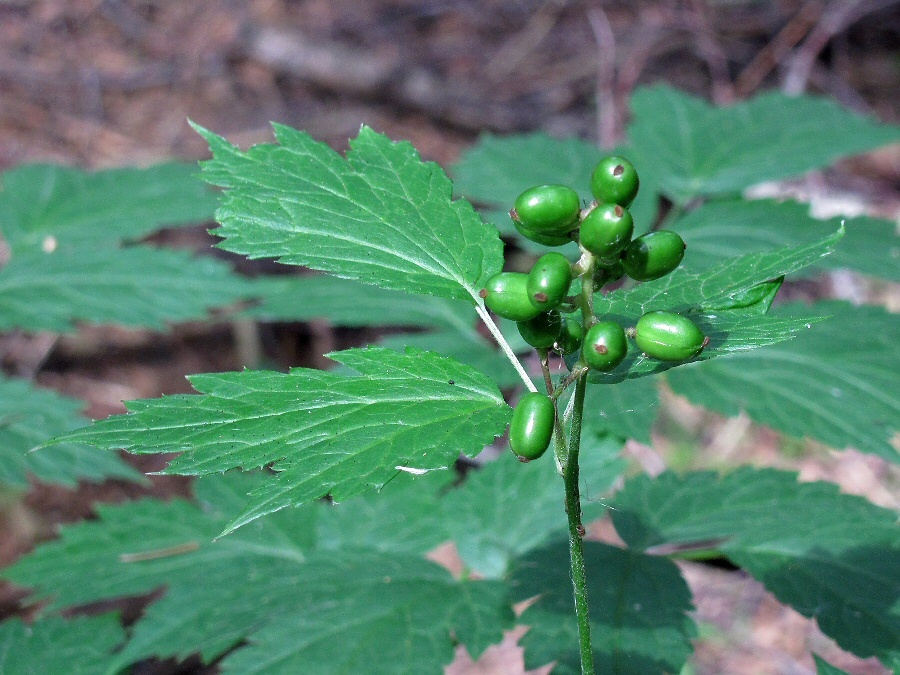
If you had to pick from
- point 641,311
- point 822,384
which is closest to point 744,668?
point 822,384

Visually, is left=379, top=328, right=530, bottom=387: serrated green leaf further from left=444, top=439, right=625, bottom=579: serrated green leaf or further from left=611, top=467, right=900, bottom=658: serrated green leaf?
left=611, top=467, right=900, bottom=658: serrated green leaf

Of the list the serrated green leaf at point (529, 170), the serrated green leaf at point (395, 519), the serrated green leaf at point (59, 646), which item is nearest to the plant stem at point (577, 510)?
the serrated green leaf at point (395, 519)

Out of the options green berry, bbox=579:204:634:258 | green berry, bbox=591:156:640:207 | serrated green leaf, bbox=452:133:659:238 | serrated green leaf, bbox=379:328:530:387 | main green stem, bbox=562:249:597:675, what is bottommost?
serrated green leaf, bbox=379:328:530:387

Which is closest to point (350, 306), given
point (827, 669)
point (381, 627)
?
point (381, 627)

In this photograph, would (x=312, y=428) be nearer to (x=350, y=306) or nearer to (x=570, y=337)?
(x=570, y=337)

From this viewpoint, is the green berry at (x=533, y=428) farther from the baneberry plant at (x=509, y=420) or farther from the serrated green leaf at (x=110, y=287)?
the serrated green leaf at (x=110, y=287)

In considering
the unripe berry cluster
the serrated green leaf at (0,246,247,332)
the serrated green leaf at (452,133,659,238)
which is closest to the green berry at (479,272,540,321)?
the unripe berry cluster

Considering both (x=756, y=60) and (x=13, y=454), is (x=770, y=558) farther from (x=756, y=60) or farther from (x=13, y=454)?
(x=756, y=60)
